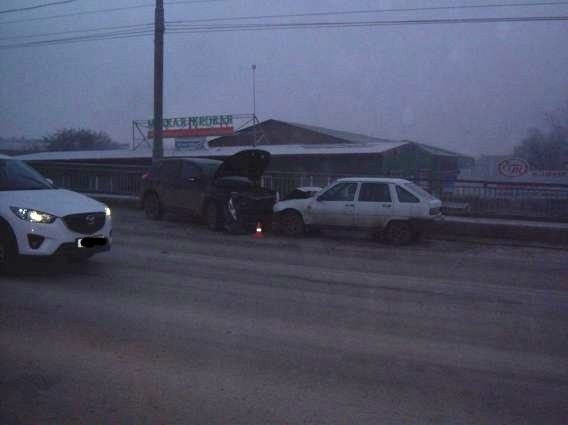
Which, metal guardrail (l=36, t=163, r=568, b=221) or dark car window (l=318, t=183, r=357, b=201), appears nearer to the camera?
dark car window (l=318, t=183, r=357, b=201)

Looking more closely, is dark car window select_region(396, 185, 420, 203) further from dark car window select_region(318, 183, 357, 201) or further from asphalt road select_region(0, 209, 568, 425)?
asphalt road select_region(0, 209, 568, 425)

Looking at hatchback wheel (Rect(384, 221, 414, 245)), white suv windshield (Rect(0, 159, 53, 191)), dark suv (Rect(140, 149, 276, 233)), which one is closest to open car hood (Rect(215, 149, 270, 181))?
dark suv (Rect(140, 149, 276, 233))

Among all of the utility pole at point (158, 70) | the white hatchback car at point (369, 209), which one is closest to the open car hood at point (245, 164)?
the white hatchback car at point (369, 209)

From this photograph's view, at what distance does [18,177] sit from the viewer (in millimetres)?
9711

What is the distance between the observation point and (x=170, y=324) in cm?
683

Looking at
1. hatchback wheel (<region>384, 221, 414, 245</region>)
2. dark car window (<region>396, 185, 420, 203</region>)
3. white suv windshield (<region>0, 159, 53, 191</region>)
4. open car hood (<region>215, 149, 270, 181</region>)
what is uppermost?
open car hood (<region>215, 149, 270, 181</region>)

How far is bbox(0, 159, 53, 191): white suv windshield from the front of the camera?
9466 mm

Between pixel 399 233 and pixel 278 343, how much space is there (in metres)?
8.45

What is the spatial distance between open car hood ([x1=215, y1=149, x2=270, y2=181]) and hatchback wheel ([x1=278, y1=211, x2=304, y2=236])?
129 cm

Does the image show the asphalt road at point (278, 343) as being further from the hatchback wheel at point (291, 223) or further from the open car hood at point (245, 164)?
the open car hood at point (245, 164)

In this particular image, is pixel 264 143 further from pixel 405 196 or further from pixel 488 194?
pixel 405 196

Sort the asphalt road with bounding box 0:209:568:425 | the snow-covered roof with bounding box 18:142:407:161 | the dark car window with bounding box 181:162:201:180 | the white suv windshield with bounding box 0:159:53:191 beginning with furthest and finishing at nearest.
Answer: the snow-covered roof with bounding box 18:142:407:161 < the dark car window with bounding box 181:162:201:180 < the white suv windshield with bounding box 0:159:53:191 < the asphalt road with bounding box 0:209:568:425

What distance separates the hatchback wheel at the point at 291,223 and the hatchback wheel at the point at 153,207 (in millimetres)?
3744

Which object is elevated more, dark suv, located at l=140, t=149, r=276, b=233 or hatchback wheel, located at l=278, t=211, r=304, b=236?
dark suv, located at l=140, t=149, r=276, b=233
